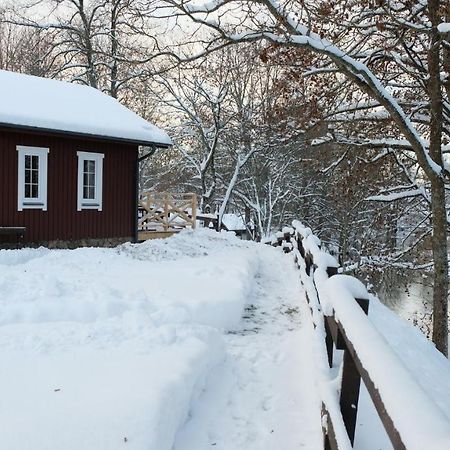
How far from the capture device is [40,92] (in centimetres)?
1488

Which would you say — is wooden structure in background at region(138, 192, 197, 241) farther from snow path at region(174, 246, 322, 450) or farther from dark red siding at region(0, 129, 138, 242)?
snow path at region(174, 246, 322, 450)

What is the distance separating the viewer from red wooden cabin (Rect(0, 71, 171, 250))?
496 inches

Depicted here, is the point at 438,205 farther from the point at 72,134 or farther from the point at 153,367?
the point at 72,134

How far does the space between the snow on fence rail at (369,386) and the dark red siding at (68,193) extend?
10904 millimetres

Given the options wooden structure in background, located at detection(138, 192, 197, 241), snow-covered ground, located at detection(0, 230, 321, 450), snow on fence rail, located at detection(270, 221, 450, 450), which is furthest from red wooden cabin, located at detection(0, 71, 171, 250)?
snow on fence rail, located at detection(270, 221, 450, 450)

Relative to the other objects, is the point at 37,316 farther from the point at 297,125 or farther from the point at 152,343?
the point at 297,125

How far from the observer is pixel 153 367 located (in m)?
4.18

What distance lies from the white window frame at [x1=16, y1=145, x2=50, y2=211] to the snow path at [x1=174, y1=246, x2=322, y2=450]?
859 centimetres

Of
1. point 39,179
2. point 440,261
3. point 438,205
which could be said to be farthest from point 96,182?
point 440,261

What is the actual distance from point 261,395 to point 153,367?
98 cm

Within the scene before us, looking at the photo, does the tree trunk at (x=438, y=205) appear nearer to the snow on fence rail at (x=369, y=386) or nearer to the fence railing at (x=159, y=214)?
the snow on fence rail at (x=369, y=386)

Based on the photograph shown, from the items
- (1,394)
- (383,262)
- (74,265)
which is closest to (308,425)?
(1,394)

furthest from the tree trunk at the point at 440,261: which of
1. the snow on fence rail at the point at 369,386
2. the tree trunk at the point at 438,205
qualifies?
the snow on fence rail at the point at 369,386

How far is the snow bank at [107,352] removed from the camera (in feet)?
10.5
